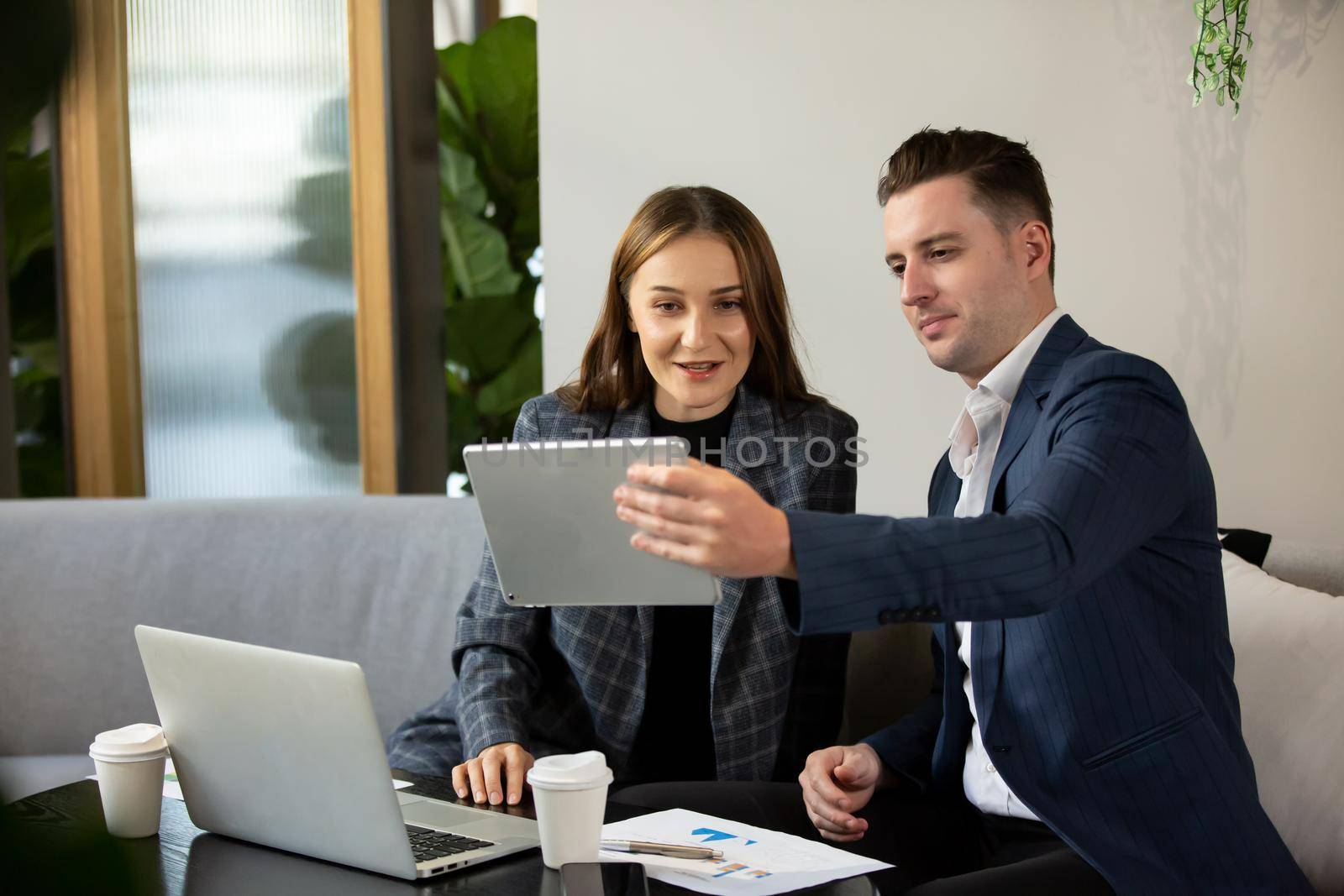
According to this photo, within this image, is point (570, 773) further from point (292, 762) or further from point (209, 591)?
point (209, 591)

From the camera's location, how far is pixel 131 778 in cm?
121

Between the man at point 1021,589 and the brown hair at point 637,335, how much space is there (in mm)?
317

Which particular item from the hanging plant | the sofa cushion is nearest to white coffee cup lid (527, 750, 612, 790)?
the sofa cushion

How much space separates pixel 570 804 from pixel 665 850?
125 millimetres

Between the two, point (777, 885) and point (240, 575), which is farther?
point (240, 575)

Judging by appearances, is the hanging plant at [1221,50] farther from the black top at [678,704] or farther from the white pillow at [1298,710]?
the black top at [678,704]

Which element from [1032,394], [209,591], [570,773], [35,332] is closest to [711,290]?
[1032,394]

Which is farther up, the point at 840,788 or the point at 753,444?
the point at 753,444

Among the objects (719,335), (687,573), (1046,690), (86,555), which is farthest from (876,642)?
(86,555)

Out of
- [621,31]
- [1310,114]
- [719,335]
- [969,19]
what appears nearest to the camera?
[719,335]

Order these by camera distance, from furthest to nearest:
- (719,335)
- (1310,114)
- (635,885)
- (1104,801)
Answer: (1310,114) < (719,335) < (1104,801) < (635,885)

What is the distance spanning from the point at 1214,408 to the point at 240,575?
1817 millimetres

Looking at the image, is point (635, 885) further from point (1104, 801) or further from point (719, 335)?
point (719, 335)

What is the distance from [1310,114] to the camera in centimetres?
205
